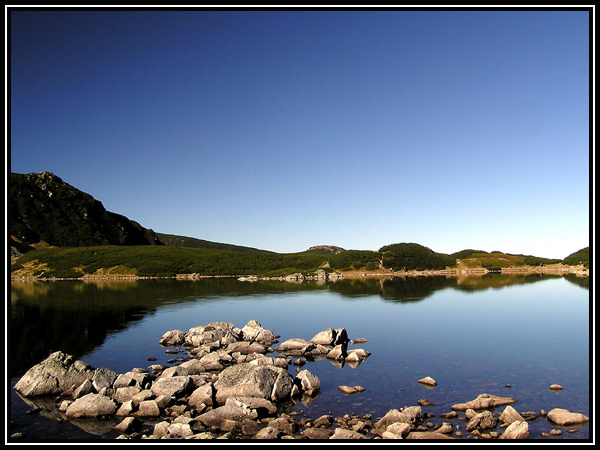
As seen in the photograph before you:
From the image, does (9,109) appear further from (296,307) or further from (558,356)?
(296,307)

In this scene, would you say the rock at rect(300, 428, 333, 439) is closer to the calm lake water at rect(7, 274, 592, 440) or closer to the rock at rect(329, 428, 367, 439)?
the rock at rect(329, 428, 367, 439)

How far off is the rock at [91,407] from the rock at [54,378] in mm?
3041

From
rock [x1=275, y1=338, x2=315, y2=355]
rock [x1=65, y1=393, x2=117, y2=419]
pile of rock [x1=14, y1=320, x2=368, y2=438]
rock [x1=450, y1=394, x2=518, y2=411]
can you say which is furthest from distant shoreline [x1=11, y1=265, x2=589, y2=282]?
rock [x1=450, y1=394, x2=518, y2=411]

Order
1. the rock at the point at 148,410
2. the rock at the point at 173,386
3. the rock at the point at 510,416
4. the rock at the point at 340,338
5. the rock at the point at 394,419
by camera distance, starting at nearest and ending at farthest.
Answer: the rock at the point at 394,419 < the rock at the point at 510,416 < the rock at the point at 148,410 < the rock at the point at 173,386 < the rock at the point at 340,338

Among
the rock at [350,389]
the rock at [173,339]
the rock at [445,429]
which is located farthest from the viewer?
the rock at [173,339]

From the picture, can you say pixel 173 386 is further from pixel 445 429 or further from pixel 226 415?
pixel 445 429

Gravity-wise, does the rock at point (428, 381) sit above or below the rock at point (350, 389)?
above

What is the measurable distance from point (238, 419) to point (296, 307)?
140 feet

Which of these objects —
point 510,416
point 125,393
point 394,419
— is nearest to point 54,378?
point 125,393

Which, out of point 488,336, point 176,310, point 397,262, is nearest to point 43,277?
point 176,310

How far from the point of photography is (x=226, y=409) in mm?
17938

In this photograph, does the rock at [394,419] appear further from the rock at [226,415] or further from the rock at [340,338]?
the rock at [340,338]

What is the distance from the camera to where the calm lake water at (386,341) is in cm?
1994

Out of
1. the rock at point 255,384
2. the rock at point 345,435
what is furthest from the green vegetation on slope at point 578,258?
the rock at point 345,435
